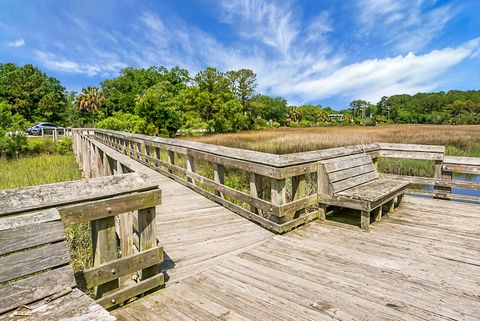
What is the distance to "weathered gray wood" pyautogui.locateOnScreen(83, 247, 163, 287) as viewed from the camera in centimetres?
195

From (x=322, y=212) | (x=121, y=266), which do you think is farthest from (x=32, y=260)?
(x=322, y=212)

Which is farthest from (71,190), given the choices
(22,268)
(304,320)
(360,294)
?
(360,294)

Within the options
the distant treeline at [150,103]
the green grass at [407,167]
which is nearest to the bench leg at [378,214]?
the green grass at [407,167]

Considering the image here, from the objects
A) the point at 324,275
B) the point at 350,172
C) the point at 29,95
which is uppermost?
the point at 29,95

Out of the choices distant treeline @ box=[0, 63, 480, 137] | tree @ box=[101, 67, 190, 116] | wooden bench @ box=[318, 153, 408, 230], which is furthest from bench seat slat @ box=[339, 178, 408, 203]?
tree @ box=[101, 67, 190, 116]

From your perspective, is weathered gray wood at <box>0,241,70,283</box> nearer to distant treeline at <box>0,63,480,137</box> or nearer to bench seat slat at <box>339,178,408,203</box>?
bench seat slat at <box>339,178,408,203</box>

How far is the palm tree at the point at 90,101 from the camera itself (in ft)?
162

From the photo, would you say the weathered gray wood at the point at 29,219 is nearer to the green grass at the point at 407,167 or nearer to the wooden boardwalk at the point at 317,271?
the wooden boardwalk at the point at 317,271

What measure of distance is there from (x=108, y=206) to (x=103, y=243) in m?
0.27

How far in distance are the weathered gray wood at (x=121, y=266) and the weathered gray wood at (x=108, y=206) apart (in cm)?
35

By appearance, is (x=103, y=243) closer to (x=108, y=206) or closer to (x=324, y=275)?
(x=108, y=206)

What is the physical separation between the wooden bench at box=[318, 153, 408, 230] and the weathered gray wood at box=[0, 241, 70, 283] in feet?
10.1

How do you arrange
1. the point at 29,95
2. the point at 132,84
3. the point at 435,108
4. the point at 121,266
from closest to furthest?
the point at 121,266 < the point at 29,95 < the point at 132,84 < the point at 435,108

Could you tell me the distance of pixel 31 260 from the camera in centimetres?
146
